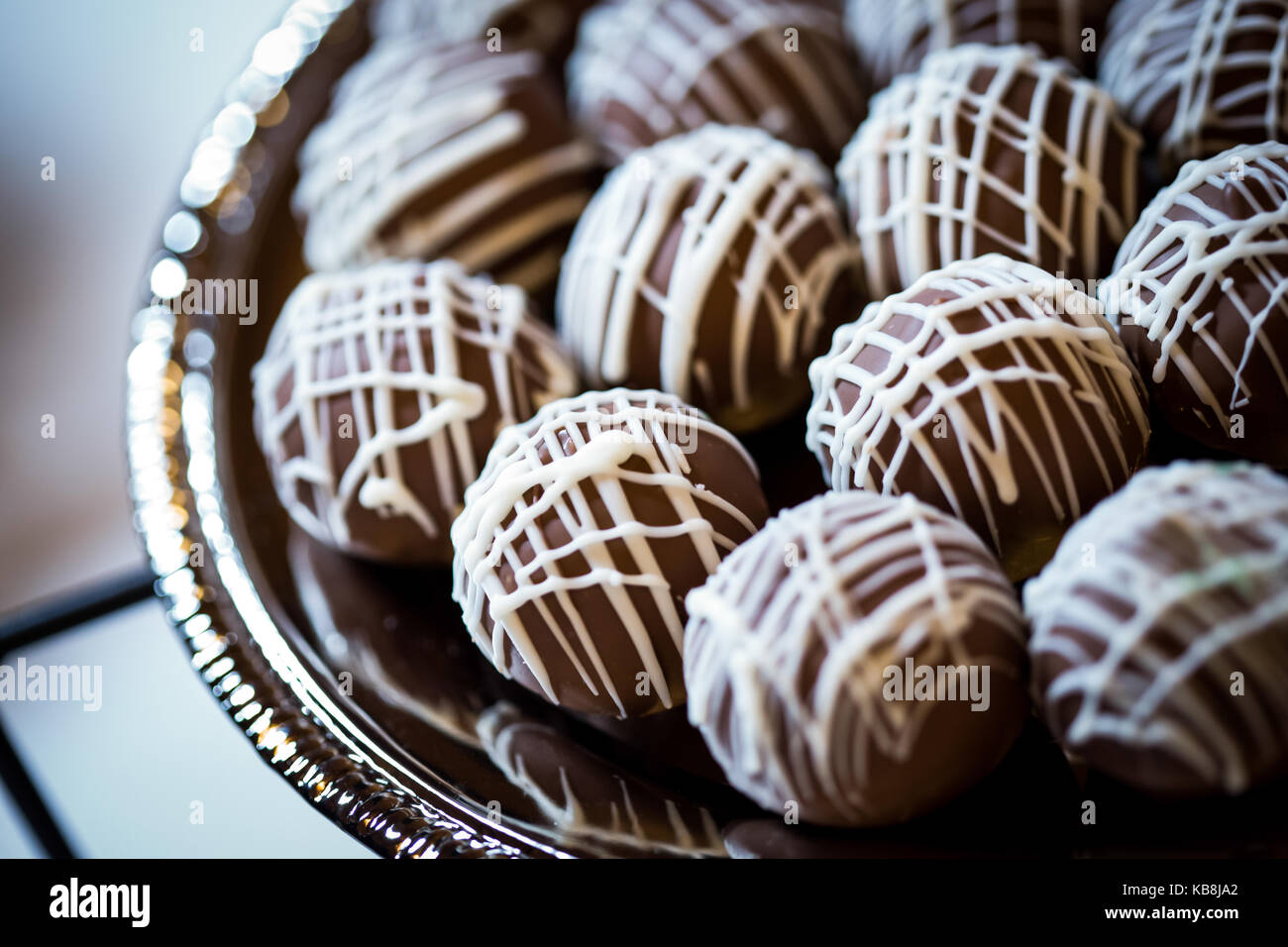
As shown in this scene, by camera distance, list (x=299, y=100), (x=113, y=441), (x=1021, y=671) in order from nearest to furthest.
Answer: (x=1021, y=671) < (x=299, y=100) < (x=113, y=441)

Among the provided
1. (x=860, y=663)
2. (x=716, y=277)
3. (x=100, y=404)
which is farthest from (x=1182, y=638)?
(x=100, y=404)

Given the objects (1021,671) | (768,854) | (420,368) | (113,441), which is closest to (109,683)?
(113,441)

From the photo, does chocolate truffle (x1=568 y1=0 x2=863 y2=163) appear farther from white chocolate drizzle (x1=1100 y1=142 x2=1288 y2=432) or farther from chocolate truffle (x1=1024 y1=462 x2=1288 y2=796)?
chocolate truffle (x1=1024 y1=462 x2=1288 y2=796)

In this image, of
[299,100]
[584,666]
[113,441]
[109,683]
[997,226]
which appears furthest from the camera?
[113,441]

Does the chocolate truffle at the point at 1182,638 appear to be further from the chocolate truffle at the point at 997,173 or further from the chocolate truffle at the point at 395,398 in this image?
the chocolate truffle at the point at 395,398

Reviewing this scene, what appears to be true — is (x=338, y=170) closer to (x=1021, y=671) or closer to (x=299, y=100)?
(x=299, y=100)

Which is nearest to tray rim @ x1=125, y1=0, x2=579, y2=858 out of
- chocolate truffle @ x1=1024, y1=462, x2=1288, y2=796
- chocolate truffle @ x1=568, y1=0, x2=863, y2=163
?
chocolate truffle @ x1=1024, y1=462, x2=1288, y2=796
